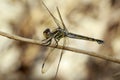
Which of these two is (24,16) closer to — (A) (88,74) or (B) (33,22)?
(B) (33,22)

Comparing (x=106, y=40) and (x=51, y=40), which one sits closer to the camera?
(x=51, y=40)

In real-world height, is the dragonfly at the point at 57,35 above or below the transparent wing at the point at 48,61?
above

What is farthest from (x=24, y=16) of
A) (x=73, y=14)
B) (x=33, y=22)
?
(x=73, y=14)

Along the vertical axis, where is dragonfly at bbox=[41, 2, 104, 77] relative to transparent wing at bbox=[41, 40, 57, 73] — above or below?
above

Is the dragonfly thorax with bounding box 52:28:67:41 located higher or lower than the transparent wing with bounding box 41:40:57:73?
higher

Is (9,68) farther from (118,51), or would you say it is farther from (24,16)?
(118,51)

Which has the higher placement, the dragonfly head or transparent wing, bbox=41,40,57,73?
the dragonfly head

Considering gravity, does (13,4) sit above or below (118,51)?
above
